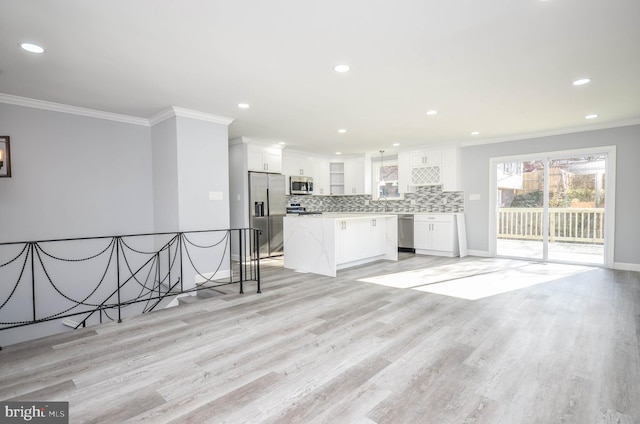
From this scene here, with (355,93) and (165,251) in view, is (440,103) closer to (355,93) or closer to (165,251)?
(355,93)

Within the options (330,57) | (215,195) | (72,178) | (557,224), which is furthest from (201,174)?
(557,224)

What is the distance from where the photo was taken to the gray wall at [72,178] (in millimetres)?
4160

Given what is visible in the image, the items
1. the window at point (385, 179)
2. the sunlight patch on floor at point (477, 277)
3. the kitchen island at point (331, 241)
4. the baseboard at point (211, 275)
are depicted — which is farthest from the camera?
the window at point (385, 179)

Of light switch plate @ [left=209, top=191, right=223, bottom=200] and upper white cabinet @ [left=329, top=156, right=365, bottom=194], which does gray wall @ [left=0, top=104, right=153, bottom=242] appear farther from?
upper white cabinet @ [left=329, top=156, right=365, bottom=194]

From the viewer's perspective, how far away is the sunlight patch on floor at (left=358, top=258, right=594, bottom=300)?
174 inches

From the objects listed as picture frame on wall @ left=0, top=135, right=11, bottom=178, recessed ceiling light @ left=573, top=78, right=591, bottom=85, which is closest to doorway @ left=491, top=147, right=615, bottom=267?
recessed ceiling light @ left=573, top=78, right=591, bottom=85

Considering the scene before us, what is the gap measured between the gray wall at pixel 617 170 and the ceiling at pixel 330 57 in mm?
627

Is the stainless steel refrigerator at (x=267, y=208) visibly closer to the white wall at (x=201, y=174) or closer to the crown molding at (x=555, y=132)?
the white wall at (x=201, y=174)

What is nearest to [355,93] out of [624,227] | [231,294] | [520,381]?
[231,294]

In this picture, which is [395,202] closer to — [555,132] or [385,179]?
[385,179]

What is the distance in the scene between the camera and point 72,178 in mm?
4566

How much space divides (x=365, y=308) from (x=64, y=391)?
262 centimetres

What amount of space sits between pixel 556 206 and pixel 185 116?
6640 millimetres

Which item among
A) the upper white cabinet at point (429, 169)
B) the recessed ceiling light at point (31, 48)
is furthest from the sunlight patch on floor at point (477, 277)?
the recessed ceiling light at point (31, 48)
